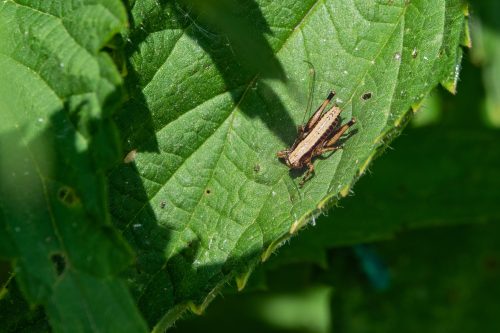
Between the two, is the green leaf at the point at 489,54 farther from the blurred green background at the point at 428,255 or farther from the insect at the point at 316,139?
the insect at the point at 316,139

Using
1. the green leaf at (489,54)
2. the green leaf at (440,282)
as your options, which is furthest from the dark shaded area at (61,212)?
the green leaf at (489,54)

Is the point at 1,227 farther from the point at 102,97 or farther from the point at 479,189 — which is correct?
the point at 479,189

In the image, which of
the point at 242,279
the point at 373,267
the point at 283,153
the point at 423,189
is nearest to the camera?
the point at 242,279

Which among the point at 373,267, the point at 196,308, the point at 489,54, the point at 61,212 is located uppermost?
the point at 61,212

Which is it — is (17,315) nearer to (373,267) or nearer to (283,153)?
(283,153)

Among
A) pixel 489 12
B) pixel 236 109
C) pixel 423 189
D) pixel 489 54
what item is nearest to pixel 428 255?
pixel 423 189

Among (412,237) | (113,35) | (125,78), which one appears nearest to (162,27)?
(125,78)

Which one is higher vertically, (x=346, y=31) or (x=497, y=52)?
(x=346, y=31)
